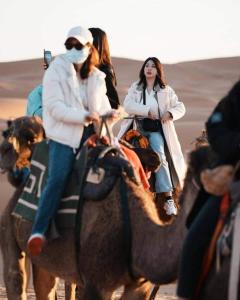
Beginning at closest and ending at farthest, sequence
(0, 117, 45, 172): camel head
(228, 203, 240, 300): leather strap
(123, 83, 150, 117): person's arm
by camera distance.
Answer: (228, 203, 240, 300): leather strap → (0, 117, 45, 172): camel head → (123, 83, 150, 117): person's arm

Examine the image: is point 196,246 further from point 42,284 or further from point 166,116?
point 166,116

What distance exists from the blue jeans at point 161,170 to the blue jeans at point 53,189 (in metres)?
3.89

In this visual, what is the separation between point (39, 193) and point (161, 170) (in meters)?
3.89

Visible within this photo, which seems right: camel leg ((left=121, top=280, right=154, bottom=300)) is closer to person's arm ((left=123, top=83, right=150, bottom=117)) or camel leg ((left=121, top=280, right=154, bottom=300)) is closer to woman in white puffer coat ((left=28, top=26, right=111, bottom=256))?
woman in white puffer coat ((left=28, top=26, right=111, bottom=256))

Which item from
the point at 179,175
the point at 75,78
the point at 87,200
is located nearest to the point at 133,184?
the point at 87,200

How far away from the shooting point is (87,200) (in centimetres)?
898

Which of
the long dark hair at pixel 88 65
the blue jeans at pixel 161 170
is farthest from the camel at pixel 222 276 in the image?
the blue jeans at pixel 161 170

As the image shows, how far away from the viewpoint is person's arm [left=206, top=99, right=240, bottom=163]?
21.8 ft

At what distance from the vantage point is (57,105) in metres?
9.17

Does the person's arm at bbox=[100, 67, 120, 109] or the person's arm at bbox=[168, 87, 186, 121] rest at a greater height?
the person's arm at bbox=[100, 67, 120, 109]

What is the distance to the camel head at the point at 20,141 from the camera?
10227mm

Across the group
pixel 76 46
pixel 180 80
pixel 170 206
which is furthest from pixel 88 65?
pixel 180 80

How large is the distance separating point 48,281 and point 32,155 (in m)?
1.23

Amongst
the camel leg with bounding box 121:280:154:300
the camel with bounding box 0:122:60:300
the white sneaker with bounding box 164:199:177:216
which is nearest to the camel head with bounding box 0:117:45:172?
the camel with bounding box 0:122:60:300
